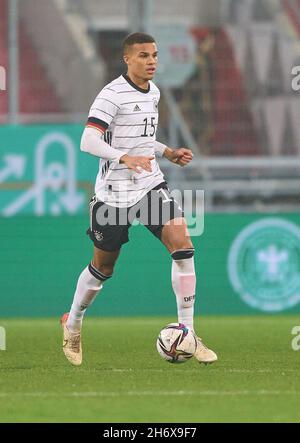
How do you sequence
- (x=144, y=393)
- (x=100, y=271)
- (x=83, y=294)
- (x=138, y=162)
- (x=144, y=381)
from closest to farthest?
1. (x=144, y=393)
2. (x=144, y=381)
3. (x=138, y=162)
4. (x=100, y=271)
5. (x=83, y=294)

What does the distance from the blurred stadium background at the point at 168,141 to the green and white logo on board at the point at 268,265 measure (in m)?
0.01

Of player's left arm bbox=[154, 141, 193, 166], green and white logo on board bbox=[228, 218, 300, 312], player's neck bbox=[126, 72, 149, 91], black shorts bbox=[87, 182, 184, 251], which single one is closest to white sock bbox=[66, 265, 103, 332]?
black shorts bbox=[87, 182, 184, 251]

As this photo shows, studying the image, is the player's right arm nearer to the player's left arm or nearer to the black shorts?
the black shorts

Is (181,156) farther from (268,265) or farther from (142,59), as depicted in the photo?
(268,265)

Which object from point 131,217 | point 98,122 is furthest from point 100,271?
point 98,122

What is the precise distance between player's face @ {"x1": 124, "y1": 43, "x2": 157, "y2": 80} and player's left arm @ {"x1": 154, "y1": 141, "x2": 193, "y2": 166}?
0.56 meters

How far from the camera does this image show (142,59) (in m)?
8.47

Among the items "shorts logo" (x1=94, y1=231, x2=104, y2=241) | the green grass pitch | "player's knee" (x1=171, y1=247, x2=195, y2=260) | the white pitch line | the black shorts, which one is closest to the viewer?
the green grass pitch

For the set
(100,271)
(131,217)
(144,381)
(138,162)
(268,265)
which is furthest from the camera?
(268,265)

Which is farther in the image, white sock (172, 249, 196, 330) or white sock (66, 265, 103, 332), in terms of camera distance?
white sock (66, 265, 103, 332)

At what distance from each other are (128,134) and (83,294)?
1153 millimetres

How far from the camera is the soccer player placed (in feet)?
27.1

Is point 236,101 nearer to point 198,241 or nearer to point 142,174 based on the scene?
point 198,241

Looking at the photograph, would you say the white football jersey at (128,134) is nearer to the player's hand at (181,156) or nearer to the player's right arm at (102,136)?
the player's right arm at (102,136)
